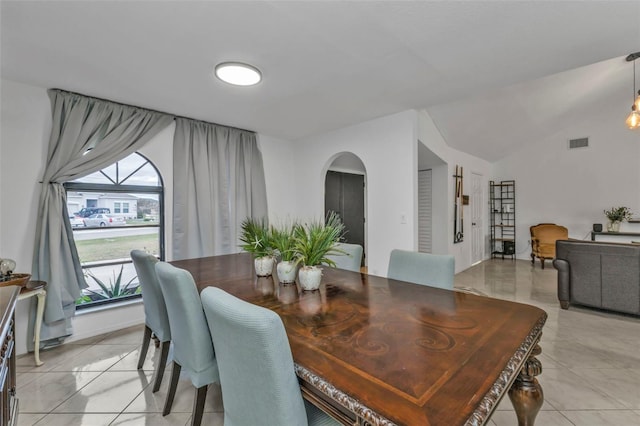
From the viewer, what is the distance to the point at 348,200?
19.1 ft

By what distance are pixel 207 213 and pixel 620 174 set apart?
789 centimetres

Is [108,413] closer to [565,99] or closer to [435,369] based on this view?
[435,369]

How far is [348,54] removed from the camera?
82.4 inches

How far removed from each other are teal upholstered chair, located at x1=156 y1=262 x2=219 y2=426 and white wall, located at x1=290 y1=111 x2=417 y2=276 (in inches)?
102

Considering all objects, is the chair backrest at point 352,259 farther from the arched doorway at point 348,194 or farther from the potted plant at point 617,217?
the potted plant at point 617,217

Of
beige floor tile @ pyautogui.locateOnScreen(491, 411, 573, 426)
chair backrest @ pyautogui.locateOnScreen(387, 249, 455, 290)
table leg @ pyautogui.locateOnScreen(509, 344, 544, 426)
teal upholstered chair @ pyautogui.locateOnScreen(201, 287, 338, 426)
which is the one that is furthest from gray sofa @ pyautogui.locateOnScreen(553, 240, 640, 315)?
teal upholstered chair @ pyautogui.locateOnScreen(201, 287, 338, 426)

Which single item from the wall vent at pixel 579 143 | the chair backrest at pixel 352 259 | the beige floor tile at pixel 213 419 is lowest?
the beige floor tile at pixel 213 419

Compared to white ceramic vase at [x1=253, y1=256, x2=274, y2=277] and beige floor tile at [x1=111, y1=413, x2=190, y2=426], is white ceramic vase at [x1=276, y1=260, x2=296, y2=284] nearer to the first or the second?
white ceramic vase at [x1=253, y1=256, x2=274, y2=277]

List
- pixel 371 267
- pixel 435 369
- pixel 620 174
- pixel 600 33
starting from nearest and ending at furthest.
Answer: pixel 435 369 < pixel 600 33 < pixel 371 267 < pixel 620 174

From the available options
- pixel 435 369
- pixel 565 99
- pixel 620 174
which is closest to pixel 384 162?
pixel 435 369

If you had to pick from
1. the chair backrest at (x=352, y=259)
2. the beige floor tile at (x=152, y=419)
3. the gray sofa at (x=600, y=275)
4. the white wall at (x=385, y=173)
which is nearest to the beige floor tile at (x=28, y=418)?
the beige floor tile at (x=152, y=419)

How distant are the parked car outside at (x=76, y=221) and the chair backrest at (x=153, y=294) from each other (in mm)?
1500

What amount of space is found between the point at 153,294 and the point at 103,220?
1.74 m

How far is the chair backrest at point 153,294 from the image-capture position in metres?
1.85
